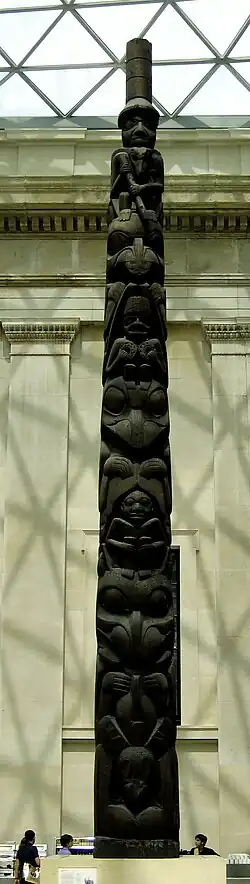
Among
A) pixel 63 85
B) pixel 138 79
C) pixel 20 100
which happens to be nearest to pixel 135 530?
pixel 138 79

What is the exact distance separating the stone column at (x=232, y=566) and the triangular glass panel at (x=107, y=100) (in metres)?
6.31

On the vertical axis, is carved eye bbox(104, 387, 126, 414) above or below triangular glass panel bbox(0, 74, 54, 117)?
below

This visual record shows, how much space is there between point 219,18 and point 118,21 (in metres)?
2.15

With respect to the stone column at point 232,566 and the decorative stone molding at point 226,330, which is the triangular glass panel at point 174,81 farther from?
the stone column at point 232,566

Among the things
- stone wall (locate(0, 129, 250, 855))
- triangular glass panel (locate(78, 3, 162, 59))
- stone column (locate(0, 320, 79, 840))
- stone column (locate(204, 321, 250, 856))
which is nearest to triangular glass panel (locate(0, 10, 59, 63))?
triangular glass panel (locate(78, 3, 162, 59))

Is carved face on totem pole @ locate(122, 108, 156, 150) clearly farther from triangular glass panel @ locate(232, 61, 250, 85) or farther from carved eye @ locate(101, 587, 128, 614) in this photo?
triangular glass panel @ locate(232, 61, 250, 85)

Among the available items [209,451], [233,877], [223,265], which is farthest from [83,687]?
[233,877]

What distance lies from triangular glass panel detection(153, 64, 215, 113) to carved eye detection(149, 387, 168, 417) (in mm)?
15628

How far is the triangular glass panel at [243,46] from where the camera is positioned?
2356cm

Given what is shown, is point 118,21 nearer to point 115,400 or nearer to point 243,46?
point 243,46

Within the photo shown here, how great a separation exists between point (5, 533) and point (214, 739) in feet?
16.6

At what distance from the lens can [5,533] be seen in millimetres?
19625

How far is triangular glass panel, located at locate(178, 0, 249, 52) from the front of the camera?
77.1ft

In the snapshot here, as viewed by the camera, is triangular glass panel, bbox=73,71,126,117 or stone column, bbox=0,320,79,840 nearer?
stone column, bbox=0,320,79,840
